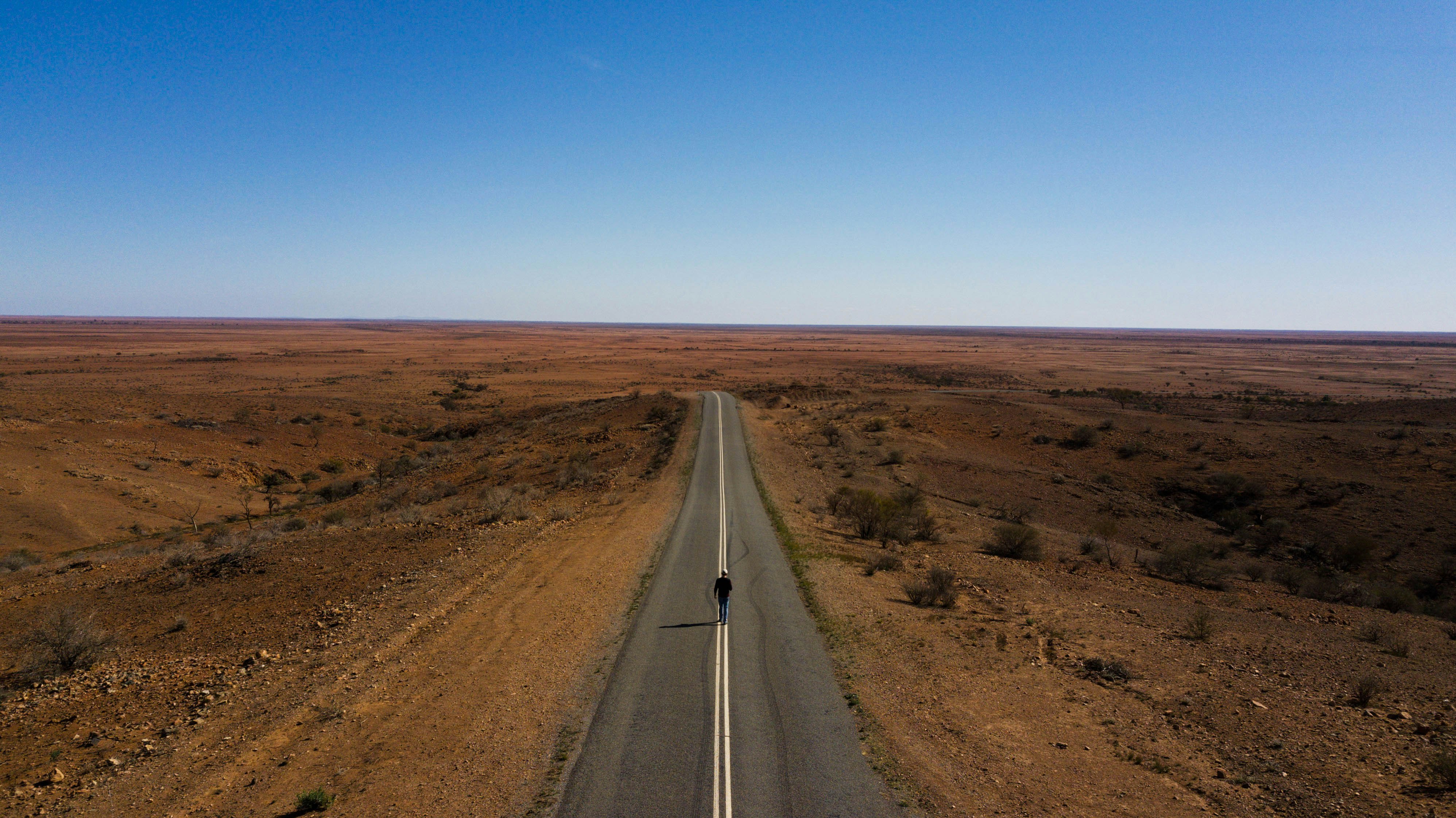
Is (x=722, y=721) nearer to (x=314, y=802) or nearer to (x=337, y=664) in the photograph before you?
(x=314, y=802)

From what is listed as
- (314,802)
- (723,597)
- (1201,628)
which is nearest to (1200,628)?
(1201,628)

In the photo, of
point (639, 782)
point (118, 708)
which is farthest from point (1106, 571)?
point (118, 708)

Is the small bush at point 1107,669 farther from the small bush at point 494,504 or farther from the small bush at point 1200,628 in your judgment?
the small bush at point 494,504

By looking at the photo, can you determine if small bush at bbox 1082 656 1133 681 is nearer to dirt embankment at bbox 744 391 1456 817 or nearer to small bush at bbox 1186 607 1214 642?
dirt embankment at bbox 744 391 1456 817

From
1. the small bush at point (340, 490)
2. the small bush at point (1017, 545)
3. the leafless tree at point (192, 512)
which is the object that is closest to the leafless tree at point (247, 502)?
the leafless tree at point (192, 512)

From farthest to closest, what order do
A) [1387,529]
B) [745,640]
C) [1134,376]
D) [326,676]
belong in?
[1134,376] → [1387,529] → [745,640] → [326,676]

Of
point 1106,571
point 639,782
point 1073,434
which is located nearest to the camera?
point 639,782

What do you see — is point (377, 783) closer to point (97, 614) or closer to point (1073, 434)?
point (97, 614)

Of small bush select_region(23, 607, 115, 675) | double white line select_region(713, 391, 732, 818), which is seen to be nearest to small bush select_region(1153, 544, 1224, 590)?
double white line select_region(713, 391, 732, 818)
